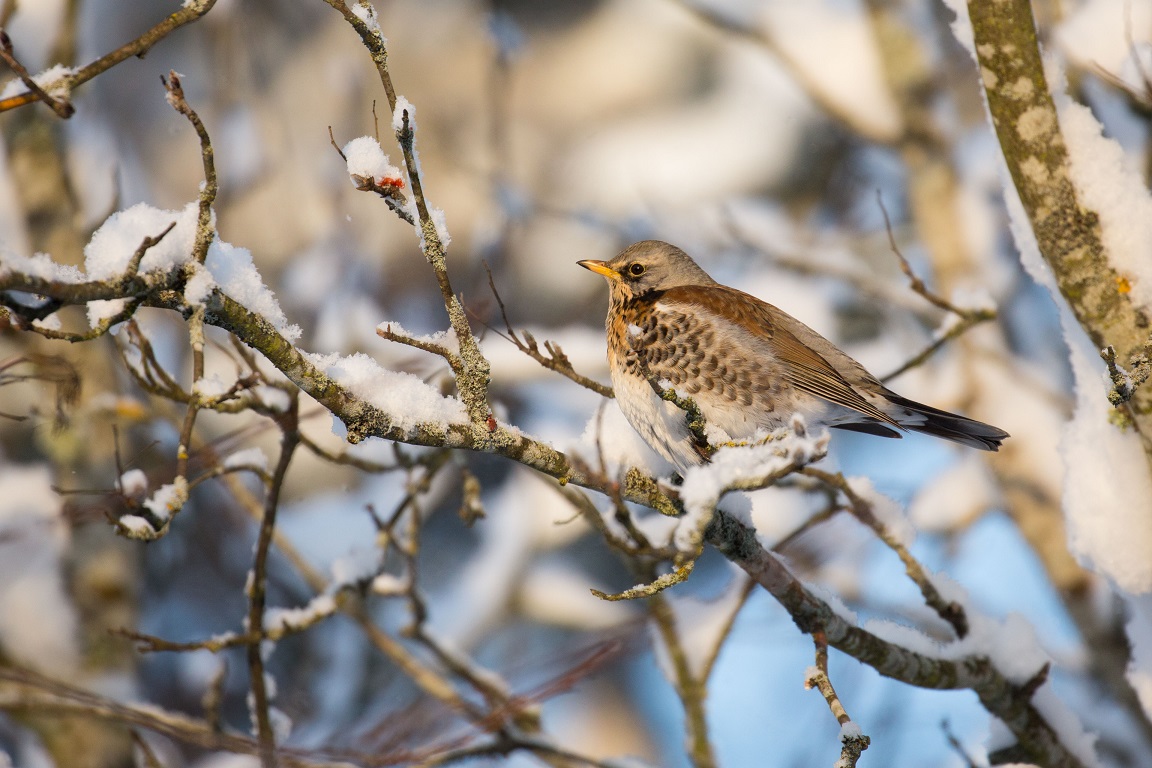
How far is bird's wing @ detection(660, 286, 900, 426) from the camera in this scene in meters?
3.67

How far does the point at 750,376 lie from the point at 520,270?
4425 mm

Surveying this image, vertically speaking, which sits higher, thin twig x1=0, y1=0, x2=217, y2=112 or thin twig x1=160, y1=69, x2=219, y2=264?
thin twig x1=0, y1=0, x2=217, y2=112

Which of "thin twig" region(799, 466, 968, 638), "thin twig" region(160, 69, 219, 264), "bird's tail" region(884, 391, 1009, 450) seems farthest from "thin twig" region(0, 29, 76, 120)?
"bird's tail" region(884, 391, 1009, 450)

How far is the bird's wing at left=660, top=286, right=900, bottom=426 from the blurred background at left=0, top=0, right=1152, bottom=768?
0.77 meters

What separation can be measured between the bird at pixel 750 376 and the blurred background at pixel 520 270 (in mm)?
693

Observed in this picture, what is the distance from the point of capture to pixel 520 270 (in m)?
7.82

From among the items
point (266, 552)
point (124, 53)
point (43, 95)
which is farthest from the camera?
point (266, 552)

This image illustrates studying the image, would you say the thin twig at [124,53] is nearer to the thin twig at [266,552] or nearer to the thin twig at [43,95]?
the thin twig at [43,95]

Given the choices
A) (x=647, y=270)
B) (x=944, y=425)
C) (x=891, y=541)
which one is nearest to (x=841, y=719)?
(x=891, y=541)

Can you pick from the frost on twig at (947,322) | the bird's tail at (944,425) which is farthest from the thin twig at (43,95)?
the frost on twig at (947,322)

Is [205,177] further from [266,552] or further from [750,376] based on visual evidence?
[750,376]

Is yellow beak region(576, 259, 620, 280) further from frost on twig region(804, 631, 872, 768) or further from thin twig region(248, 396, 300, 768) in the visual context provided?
frost on twig region(804, 631, 872, 768)

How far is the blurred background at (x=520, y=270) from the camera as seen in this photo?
17.2 feet

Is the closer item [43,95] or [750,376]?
[43,95]
